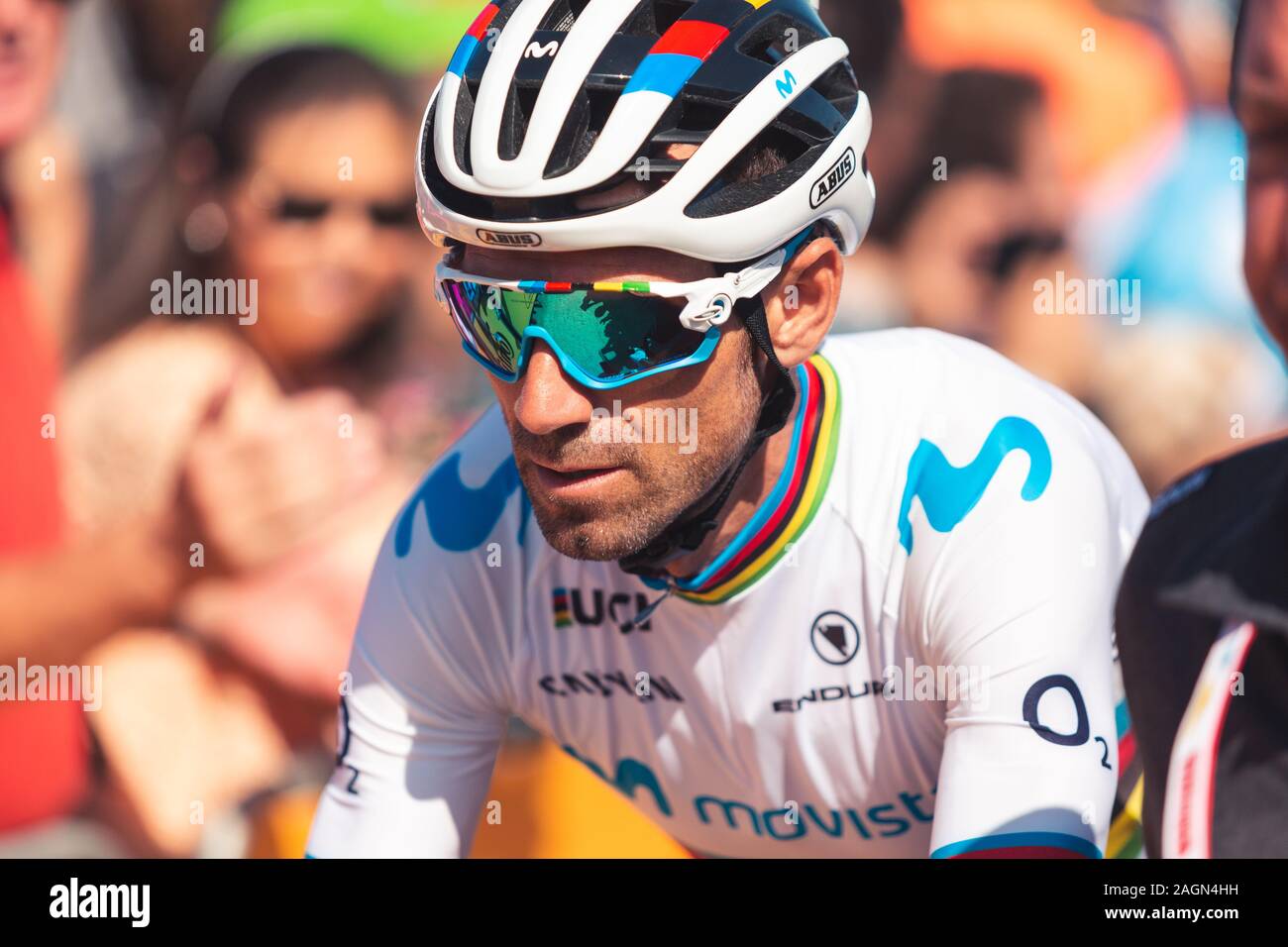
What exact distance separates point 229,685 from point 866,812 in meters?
3.33

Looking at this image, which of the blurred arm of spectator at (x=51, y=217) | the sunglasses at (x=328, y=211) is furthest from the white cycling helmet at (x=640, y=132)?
the blurred arm of spectator at (x=51, y=217)

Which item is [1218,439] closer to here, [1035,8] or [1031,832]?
[1035,8]

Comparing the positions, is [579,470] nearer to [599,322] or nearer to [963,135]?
[599,322]

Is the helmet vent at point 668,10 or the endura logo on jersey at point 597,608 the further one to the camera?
the endura logo on jersey at point 597,608

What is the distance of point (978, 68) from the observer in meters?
5.93

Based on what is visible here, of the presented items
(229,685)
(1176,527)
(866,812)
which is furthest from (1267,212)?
(229,685)

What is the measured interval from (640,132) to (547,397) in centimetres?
46

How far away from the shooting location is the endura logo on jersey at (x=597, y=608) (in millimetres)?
2932

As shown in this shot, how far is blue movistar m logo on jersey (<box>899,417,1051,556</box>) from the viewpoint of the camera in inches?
104

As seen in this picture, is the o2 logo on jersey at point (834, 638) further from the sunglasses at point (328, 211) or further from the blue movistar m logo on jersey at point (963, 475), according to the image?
the sunglasses at point (328, 211)

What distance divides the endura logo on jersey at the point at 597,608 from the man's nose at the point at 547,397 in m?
0.54

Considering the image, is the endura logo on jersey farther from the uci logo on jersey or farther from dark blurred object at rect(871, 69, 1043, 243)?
dark blurred object at rect(871, 69, 1043, 243)

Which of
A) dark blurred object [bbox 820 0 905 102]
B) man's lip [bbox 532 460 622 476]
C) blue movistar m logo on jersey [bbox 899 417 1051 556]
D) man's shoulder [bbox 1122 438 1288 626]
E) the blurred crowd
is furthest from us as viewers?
dark blurred object [bbox 820 0 905 102]

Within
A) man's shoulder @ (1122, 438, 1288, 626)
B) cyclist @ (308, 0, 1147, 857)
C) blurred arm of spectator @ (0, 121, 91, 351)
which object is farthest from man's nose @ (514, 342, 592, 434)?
blurred arm of spectator @ (0, 121, 91, 351)
